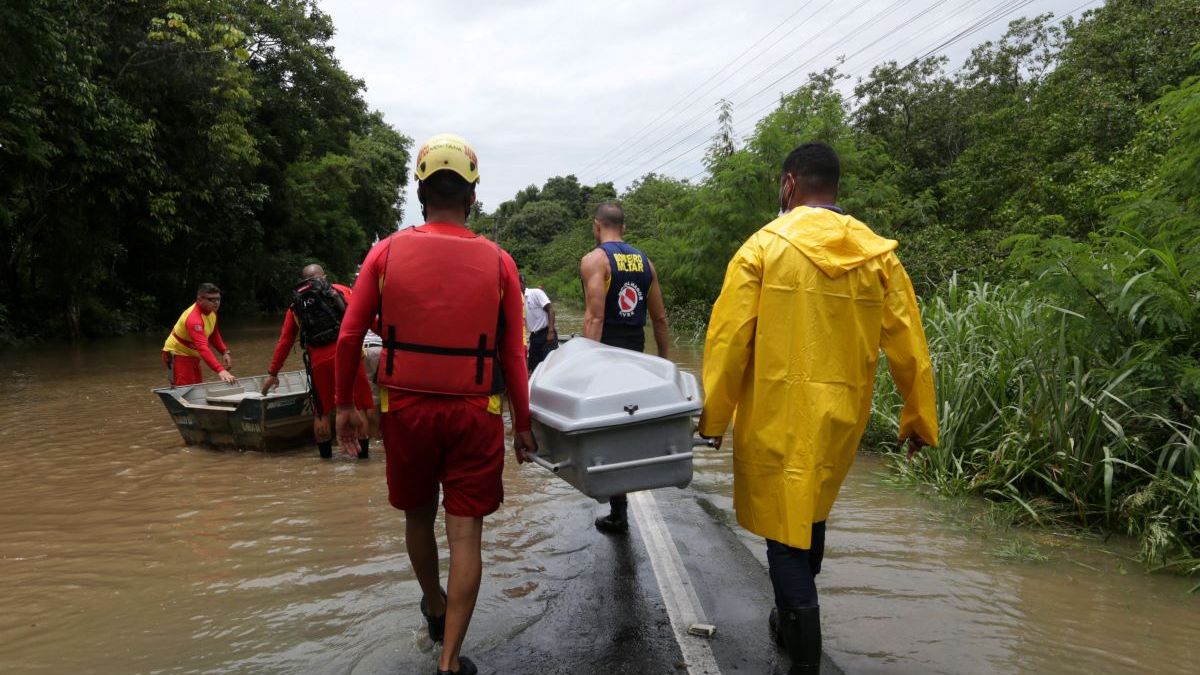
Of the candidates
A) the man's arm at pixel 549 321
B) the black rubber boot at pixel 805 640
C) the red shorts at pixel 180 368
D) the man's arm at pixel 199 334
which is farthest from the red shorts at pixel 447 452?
the red shorts at pixel 180 368

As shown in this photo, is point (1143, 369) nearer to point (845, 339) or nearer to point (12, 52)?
point (845, 339)

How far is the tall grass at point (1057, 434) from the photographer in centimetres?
452

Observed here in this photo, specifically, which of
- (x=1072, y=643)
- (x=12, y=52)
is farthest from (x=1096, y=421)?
(x=12, y=52)

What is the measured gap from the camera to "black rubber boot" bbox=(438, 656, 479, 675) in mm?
2902

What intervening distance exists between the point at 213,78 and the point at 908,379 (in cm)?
2016

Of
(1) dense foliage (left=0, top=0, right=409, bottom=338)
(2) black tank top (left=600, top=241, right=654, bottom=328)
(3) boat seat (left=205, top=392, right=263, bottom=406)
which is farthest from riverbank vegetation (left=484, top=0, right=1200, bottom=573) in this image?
(1) dense foliage (left=0, top=0, right=409, bottom=338)

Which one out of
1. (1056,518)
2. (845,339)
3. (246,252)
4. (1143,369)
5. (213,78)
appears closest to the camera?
(845,339)

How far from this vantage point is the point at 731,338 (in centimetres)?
296

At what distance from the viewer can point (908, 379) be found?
306cm

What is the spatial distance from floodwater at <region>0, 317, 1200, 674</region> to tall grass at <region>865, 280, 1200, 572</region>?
0.91 ft

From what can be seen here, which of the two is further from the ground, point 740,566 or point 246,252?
point 246,252

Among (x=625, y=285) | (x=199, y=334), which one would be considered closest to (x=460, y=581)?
(x=625, y=285)

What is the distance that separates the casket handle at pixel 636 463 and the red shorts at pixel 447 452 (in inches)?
14.8

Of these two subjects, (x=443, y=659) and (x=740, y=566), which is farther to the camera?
(x=740, y=566)
